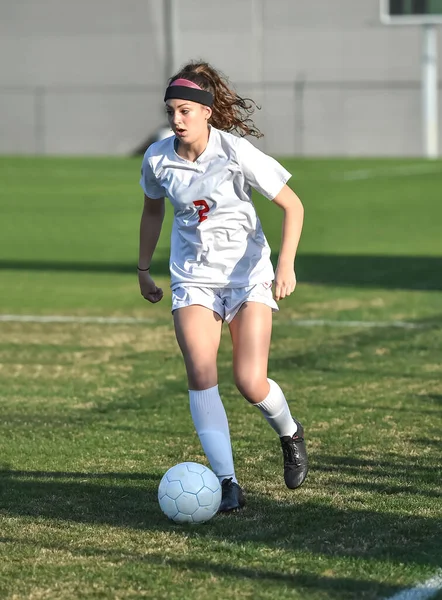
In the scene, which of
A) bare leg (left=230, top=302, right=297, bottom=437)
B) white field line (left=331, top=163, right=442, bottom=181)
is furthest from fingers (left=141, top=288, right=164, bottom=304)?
white field line (left=331, top=163, right=442, bottom=181)

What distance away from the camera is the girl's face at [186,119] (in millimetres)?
5301

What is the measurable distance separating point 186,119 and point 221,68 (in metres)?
41.9

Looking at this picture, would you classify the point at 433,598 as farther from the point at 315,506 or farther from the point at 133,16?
the point at 133,16

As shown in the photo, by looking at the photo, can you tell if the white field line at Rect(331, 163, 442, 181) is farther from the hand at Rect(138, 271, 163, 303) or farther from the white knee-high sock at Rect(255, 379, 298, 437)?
the white knee-high sock at Rect(255, 379, 298, 437)

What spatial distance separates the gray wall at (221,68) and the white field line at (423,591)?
40.4 m

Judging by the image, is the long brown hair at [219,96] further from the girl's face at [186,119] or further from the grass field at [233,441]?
the grass field at [233,441]

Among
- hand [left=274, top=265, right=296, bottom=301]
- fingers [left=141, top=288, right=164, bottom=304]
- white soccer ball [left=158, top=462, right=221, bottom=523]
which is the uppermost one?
hand [left=274, top=265, right=296, bottom=301]

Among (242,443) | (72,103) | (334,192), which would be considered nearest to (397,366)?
(242,443)

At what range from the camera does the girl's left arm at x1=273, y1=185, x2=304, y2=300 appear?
5.29m

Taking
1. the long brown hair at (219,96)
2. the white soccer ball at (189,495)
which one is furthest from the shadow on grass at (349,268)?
the white soccer ball at (189,495)

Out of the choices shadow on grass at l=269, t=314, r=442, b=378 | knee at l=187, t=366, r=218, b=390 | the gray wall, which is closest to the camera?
knee at l=187, t=366, r=218, b=390

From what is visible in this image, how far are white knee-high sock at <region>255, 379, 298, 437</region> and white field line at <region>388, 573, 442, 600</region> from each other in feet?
4.61

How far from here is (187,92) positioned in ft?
17.5

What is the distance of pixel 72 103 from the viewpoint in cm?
4831
